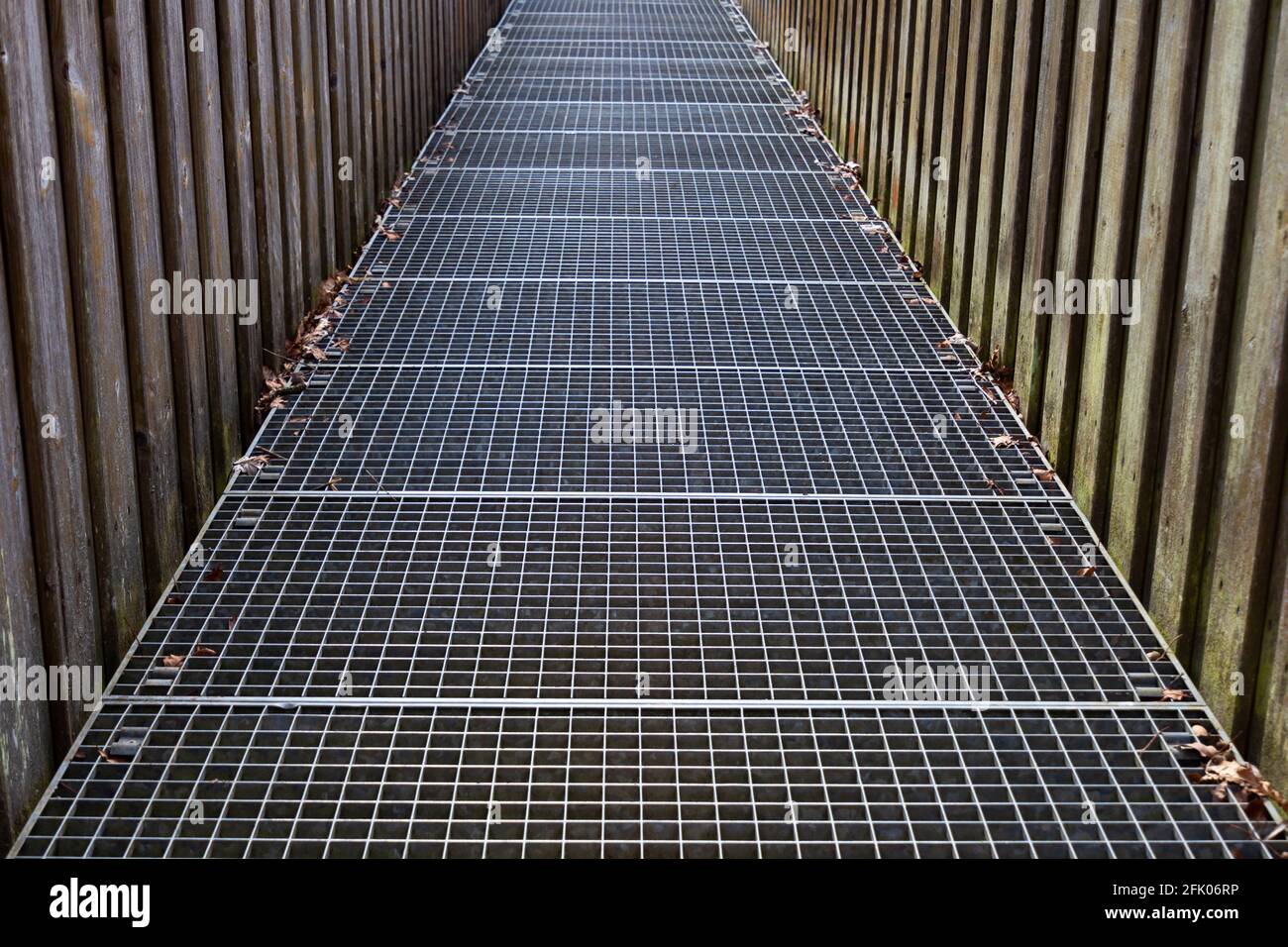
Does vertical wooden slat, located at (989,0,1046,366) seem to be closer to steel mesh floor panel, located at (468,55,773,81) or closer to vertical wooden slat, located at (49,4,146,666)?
vertical wooden slat, located at (49,4,146,666)

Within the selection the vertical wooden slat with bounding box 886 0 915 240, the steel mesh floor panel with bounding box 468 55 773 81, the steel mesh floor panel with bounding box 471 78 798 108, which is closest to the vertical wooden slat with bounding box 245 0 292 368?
the vertical wooden slat with bounding box 886 0 915 240

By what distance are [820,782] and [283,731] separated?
1.41 m

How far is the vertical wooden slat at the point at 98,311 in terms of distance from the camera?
12.1 ft

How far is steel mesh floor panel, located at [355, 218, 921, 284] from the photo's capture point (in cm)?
738

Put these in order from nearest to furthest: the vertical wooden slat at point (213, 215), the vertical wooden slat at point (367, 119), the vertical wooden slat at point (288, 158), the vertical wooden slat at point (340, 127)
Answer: the vertical wooden slat at point (213, 215)
the vertical wooden slat at point (288, 158)
the vertical wooden slat at point (340, 127)
the vertical wooden slat at point (367, 119)

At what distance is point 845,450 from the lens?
5.47m

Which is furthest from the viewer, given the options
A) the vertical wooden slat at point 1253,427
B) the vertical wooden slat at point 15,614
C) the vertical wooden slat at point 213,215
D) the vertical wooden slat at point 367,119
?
the vertical wooden slat at point 367,119

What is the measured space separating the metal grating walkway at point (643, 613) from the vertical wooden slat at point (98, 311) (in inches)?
9.7

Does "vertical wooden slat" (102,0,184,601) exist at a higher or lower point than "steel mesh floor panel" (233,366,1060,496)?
higher

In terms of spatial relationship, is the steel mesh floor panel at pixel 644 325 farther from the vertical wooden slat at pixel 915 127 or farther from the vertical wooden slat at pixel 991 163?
the vertical wooden slat at pixel 915 127

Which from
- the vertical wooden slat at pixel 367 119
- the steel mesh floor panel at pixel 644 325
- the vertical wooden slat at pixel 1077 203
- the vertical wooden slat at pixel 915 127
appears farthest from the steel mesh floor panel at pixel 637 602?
the vertical wooden slat at pixel 367 119

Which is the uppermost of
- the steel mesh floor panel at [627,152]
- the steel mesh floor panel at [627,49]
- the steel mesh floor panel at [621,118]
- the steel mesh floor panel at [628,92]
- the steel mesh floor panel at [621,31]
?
the steel mesh floor panel at [621,31]

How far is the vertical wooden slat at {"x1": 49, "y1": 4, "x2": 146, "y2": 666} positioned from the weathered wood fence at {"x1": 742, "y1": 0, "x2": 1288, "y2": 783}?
9.82 ft

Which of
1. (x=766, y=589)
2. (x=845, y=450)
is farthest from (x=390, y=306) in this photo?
(x=766, y=589)
